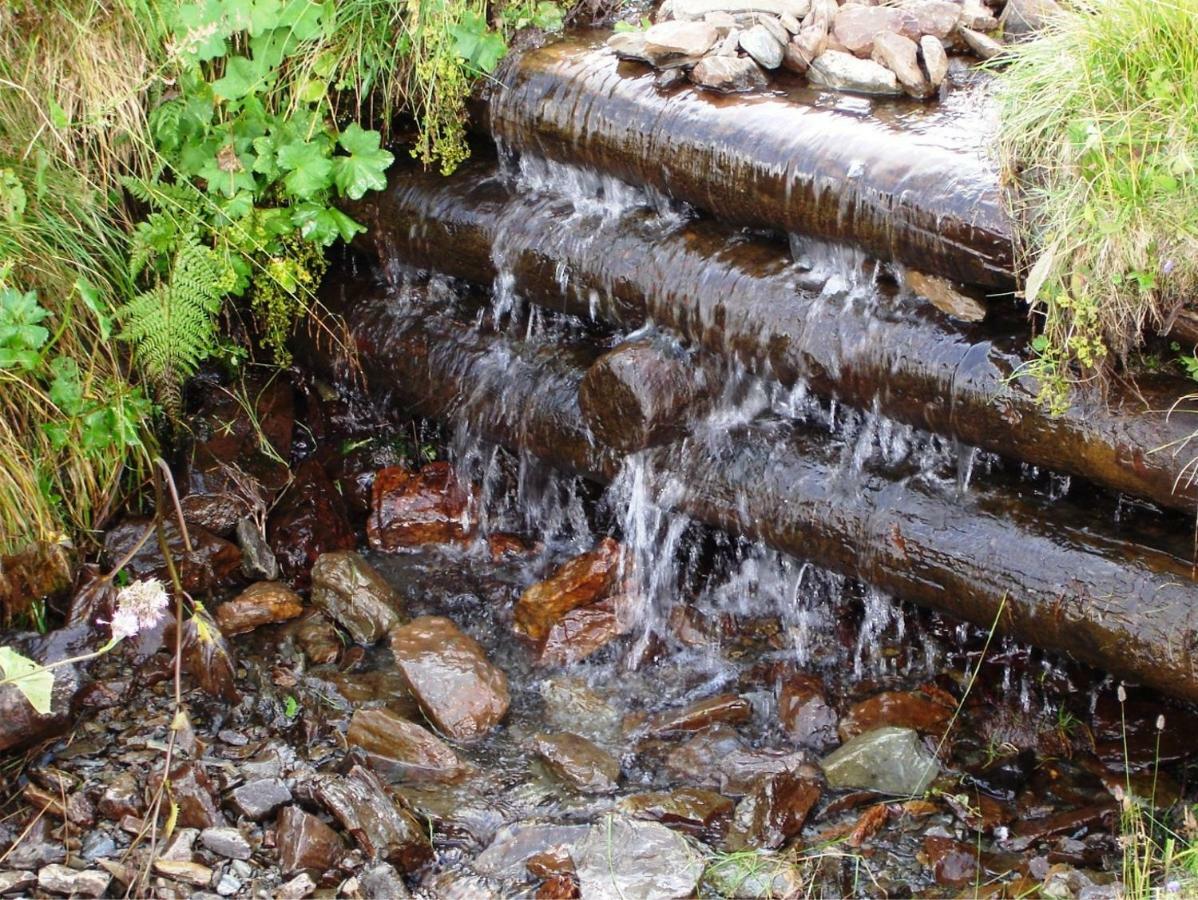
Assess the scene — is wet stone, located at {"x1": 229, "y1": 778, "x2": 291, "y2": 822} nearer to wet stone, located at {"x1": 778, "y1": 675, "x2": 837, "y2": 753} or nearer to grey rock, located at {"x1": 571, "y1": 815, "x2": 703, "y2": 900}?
grey rock, located at {"x1": 571, "y1": 815, "x2": 703, "y2": 900}

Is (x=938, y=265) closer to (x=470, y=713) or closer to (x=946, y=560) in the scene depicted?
(x=946, y=560)

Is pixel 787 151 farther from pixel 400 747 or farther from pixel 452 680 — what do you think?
pixel 400 747

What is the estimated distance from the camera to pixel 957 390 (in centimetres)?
415

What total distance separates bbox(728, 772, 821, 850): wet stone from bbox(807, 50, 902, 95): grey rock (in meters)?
2.61

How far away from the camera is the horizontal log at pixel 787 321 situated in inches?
153

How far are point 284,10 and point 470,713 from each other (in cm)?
280

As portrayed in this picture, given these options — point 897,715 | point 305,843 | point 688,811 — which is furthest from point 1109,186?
point 305,843

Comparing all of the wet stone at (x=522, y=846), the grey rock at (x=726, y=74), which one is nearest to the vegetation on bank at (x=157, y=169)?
the grey rock at (x=726, y=74)

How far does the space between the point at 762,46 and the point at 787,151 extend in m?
0.80

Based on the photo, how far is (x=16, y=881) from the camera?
3.64 m

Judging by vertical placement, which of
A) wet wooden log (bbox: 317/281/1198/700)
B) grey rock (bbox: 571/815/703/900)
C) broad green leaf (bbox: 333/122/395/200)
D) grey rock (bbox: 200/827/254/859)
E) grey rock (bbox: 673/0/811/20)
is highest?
grey rock (bbox: 673/0/811/20)

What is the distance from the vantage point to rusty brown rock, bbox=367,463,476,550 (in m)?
5.82

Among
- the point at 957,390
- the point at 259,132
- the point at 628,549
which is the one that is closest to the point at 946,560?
the point at 957,390

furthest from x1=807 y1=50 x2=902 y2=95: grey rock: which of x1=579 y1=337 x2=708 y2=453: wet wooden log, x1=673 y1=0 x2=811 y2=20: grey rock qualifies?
x1=579 y1=337 x2=708 y2=453: wet wooden log
